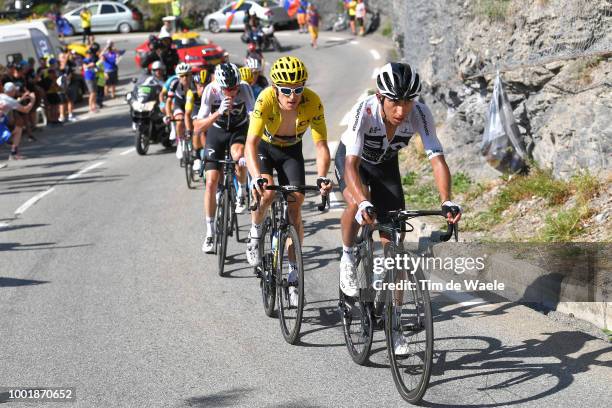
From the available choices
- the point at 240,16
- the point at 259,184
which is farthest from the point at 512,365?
→ the point at 240,16

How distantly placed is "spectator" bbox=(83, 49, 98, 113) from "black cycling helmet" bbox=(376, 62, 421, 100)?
23635mm

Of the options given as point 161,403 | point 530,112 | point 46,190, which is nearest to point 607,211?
point 530,112

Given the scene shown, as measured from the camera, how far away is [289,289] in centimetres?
761

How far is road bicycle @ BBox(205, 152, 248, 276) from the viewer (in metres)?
9.72

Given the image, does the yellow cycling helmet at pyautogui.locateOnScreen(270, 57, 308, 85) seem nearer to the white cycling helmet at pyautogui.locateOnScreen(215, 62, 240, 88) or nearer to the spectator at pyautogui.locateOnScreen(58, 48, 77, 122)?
the white cycling helmet at pyautogui.locateOnScreen(215, 62, 240, 88)

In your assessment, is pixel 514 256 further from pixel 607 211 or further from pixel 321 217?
pixel 321 217

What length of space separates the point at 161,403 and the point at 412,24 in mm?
12635

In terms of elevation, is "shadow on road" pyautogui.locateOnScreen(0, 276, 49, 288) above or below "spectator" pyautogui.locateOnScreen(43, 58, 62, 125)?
below

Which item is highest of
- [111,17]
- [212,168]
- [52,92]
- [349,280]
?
[111,17]

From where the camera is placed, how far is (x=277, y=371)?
6.79 metres

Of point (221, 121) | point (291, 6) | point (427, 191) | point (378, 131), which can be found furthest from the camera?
point (291, 6)

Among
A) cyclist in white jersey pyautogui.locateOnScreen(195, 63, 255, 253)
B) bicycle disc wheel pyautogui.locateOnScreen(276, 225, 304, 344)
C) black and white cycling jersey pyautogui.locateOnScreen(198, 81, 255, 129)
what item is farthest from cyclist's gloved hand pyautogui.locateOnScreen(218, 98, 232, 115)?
bicycle disc wheel pyautogui.locateOnScreen(276, 225, 304, 344)

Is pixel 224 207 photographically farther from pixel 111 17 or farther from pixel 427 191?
pixel 111 17

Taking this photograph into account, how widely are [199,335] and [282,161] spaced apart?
1747 millimetres
